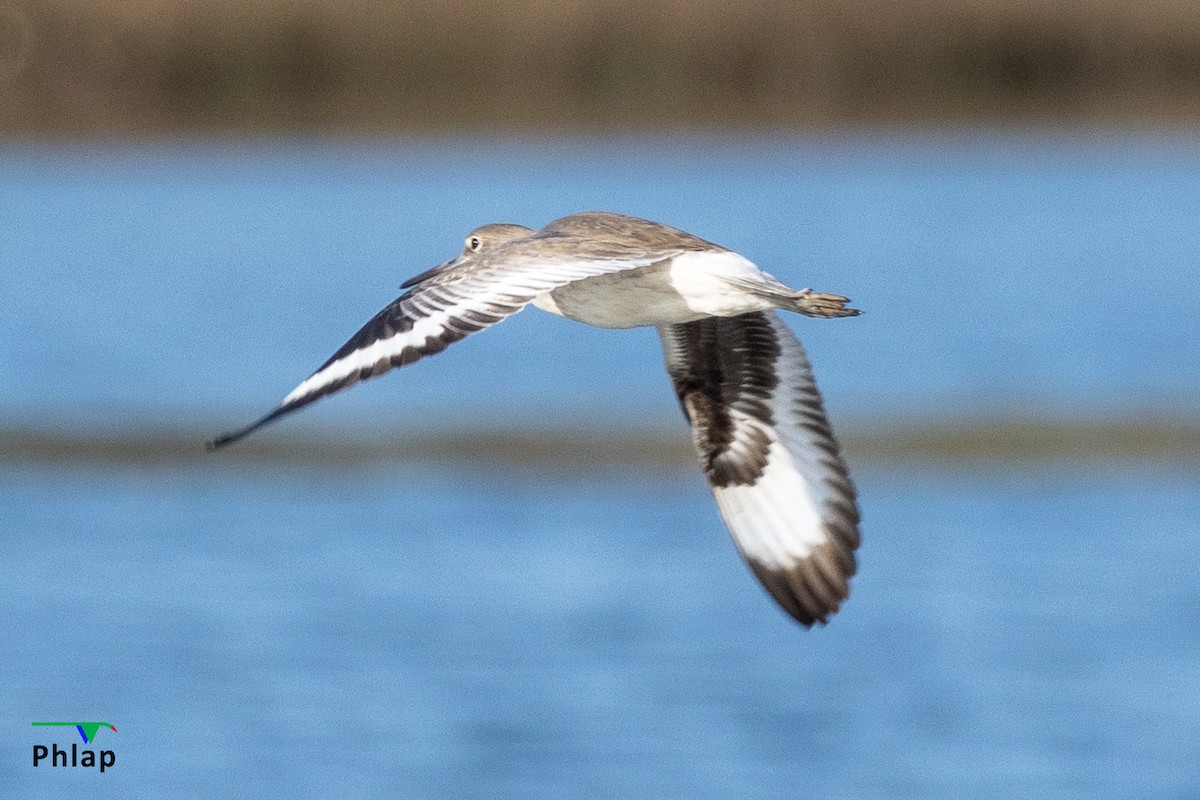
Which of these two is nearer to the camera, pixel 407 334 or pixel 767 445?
pixel 407 334

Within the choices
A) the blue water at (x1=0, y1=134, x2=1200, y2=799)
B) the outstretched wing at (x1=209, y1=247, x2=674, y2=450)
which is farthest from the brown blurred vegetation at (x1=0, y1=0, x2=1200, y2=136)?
the outstretched wing at (x1=209, y1=247, x2=674, y2=450)

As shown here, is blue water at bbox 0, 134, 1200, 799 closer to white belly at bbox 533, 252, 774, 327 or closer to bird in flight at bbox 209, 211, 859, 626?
bird in flight at bbox 209, 211, 859, 626

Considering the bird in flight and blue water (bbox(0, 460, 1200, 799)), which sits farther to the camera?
blue water (bbox(0, 460, 1200, 799))

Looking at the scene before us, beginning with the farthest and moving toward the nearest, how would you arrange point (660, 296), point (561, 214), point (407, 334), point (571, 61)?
point (571, 61) < point (561, 214) < point (660, 296) < point (407, 334)

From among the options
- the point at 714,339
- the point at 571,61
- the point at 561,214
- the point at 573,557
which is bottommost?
the point at 573,557

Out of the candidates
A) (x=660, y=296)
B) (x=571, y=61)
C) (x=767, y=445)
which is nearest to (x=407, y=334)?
(x=660, y=296)

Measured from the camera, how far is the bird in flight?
7.09 m

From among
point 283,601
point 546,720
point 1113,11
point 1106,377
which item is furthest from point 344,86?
point 546,720

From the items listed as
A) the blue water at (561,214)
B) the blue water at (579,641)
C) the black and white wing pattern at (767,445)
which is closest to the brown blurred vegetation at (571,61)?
the blue water at (561,214)

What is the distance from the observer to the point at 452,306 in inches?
278

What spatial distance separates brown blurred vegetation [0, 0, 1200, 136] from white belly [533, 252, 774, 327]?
2755cm

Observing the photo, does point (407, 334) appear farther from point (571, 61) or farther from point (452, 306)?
point (571, 61)

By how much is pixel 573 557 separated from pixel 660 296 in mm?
11716

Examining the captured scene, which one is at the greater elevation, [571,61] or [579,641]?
[571,61]
